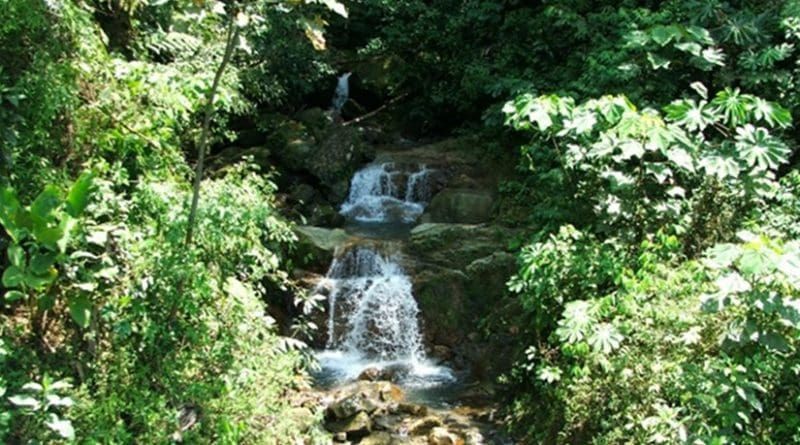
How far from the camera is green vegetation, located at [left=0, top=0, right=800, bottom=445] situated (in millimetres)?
3682

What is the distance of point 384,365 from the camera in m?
7.57

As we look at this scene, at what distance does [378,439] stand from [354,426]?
25 cm

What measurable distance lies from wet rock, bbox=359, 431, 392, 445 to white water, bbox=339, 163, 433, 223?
5.27 meters

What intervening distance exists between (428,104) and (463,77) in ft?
5.66

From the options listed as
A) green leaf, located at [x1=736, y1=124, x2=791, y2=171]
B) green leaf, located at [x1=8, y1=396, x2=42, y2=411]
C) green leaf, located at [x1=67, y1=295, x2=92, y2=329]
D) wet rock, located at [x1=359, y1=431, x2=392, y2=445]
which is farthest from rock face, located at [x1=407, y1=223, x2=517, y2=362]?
green leaf, located at [x1=8, y1=396, x2=42, y2=411]

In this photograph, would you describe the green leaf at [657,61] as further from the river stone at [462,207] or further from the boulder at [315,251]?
the boulder at [315,251]

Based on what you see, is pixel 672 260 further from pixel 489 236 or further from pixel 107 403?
pixel 107 403

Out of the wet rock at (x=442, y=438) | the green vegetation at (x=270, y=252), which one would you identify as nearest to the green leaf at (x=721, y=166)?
the green vegetation at (x=270, y=252)

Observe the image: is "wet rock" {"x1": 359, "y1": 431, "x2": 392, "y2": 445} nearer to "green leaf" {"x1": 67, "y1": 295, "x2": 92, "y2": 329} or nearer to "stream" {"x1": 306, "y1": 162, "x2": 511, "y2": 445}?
"stream" {"x1": 306, "y1": 162, "x2": 511, "y2": 445}

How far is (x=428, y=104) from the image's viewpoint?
1302cm

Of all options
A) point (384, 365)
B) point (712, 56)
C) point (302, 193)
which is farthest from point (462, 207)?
point (712, 56)

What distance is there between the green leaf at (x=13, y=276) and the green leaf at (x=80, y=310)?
12.5 inches

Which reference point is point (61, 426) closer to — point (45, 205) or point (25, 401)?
point (25, 401)

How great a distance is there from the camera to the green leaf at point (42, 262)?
136 inches
